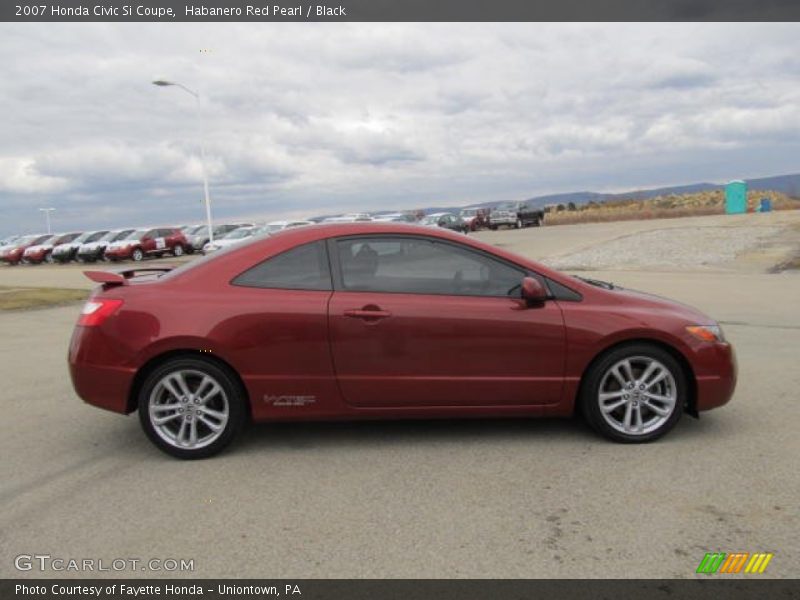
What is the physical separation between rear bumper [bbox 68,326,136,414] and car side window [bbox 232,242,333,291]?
3.04 feet

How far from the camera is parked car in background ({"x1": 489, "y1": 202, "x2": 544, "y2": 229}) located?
155ft

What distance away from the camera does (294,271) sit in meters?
4.67

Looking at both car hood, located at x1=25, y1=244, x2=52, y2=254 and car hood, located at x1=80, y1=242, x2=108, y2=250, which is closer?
car hood, located at x1=80, y1=242, x2=108, y2=250

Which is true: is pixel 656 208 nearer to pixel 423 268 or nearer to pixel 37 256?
pixel 37 256

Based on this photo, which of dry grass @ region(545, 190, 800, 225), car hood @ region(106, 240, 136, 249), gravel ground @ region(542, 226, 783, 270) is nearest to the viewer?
gravel ground @ region(542, 226, 783, 270)

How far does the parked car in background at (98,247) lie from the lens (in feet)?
121

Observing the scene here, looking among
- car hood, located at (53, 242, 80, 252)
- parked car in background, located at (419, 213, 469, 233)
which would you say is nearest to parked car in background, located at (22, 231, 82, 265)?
car hood, located at (53, 242, 80, 252)

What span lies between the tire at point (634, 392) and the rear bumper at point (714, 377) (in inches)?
4.6

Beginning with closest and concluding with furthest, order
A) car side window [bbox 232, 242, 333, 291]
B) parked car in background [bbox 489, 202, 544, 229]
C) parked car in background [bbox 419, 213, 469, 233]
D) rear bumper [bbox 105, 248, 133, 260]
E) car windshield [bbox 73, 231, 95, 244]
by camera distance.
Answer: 1. car side window [bbox 232, 242, 333, 291]
2. rear bumper [bbox 105, 248, 133, 260]
3. car windshield [bbox 73, 231, 95, 244]
4. parked car in background [bbox 419, 213, 469, 233]
5. parked car in background [bbox 489, 202, 544, 229]

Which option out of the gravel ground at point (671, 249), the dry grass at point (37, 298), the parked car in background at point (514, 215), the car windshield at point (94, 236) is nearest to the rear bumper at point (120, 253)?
the car windshield at point (94, 236)

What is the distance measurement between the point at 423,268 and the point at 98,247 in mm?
35944

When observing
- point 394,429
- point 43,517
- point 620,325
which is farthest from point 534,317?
point 43,517

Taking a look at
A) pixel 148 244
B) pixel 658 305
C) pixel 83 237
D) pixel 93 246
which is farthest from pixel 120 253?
pixel 658 305

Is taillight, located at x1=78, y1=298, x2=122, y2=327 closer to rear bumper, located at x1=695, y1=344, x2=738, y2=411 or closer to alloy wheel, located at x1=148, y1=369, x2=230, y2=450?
alloy wheel, located at x1=148, y1=369, x2=230, y2=450
